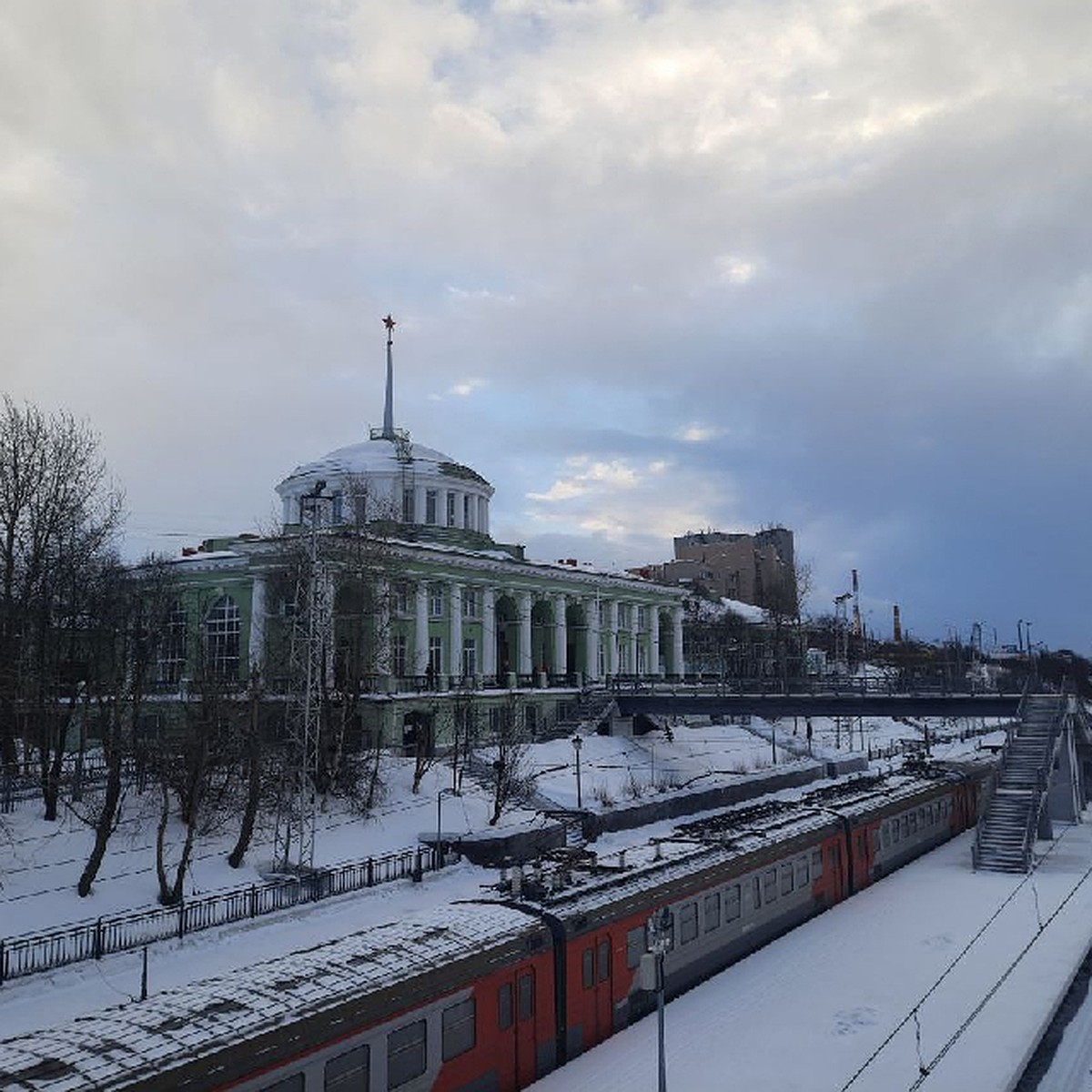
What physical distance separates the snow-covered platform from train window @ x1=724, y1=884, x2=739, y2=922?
1.17 metres

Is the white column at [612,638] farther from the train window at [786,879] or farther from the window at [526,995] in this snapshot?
the window at [526,995]

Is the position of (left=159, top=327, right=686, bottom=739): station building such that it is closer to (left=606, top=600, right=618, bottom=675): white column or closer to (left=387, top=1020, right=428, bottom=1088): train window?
(left=606, top=600, right=618, bottom=675): white column

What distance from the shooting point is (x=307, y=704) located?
28.3 m

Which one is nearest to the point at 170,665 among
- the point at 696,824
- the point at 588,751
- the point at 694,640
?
the point at 588,751

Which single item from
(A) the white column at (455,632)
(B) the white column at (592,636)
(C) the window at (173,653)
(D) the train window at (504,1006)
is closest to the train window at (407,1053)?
(D) the train window at (504,1006)

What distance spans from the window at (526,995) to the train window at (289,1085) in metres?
4.78

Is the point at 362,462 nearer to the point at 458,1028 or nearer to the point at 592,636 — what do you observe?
the point at 592,636

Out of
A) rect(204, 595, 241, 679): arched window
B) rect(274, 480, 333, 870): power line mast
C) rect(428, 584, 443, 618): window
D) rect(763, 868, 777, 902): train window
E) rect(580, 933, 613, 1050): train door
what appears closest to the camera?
rect(580, 933, 613, 1050): train door

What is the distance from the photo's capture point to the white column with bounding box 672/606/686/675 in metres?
80.9

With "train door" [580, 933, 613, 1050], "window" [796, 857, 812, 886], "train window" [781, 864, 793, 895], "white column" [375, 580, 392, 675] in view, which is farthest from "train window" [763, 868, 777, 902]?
"white column" [375, 580, 392, 675]

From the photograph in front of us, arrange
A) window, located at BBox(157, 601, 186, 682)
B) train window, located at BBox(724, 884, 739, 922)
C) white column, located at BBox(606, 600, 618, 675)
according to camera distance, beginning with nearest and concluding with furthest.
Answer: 1. train window, located at BBox(724, 884, 739, 922)
2. window, located at BBox(157, 601, 186, 682)
3. white column, located at BBox(606, 600, 618, 675)

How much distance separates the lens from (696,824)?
2762cm

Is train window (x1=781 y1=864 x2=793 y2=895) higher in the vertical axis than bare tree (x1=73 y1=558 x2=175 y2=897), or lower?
lower

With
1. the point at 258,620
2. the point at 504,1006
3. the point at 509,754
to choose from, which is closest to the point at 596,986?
the point at 504,1006
